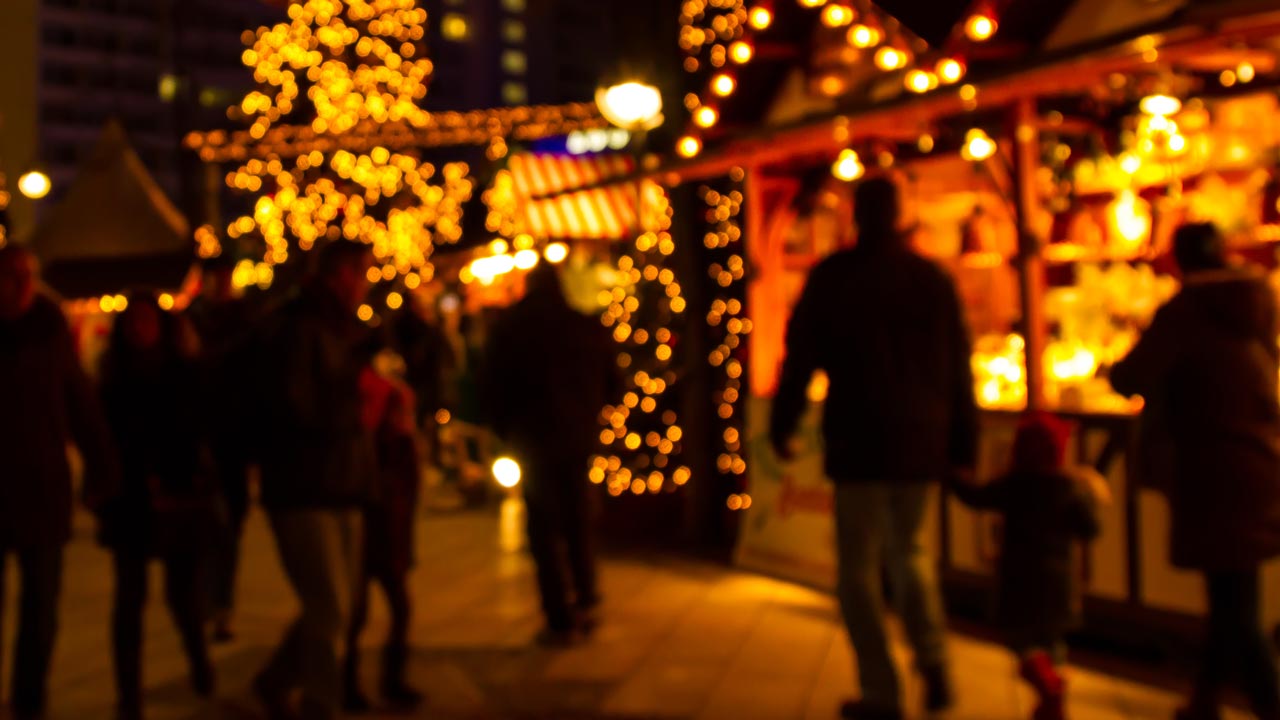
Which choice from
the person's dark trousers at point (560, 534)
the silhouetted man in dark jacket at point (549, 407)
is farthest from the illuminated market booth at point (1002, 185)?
the silhouetted man in dark jacket at point (549, 407)

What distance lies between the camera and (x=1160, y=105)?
303 inches

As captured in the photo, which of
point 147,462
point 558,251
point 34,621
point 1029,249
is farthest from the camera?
point 558,251

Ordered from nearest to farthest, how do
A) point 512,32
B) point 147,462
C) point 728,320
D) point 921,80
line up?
point 147,462 < point 921,80 < point 728,320 < point 512,32

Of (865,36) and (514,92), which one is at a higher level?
(514,92)

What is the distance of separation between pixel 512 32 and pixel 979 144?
111 meters

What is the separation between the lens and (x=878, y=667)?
507 cm

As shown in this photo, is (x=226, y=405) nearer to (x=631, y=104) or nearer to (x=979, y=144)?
(x=979, y=144)

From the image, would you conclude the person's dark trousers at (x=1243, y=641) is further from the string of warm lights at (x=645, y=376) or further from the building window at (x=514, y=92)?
the building window at (x=514, y=92)

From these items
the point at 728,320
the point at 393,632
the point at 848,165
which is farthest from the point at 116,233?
the point at 393,632

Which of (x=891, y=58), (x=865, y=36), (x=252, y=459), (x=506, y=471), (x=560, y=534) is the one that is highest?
(x=865, y=36)

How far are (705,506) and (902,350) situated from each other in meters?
5.00

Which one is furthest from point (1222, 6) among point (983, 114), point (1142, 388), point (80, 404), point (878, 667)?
point (80, 404)

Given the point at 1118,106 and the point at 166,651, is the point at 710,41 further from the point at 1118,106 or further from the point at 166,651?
the point at 166,651

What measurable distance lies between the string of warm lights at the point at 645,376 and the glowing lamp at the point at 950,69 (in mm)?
3392
